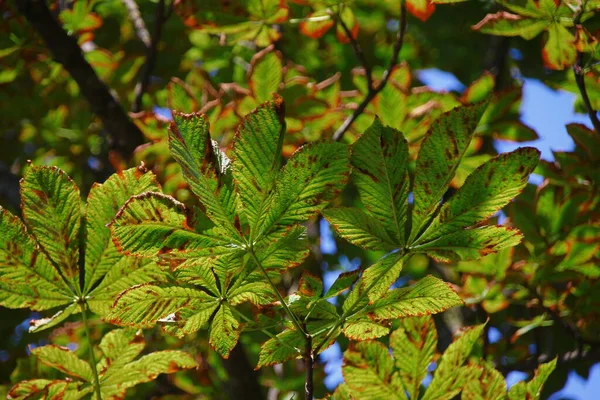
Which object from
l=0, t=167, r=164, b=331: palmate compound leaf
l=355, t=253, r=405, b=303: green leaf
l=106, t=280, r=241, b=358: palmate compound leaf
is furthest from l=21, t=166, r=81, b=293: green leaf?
l=355, t=253, r=405, b=303: green leaf

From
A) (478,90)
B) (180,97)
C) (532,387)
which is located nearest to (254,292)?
(532,387)

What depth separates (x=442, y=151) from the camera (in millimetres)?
683

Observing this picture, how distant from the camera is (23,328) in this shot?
6.97 ft

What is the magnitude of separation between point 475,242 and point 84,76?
1013 millimetres

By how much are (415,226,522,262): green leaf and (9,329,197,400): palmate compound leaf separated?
383 millimetres

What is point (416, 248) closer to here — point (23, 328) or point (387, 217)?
point (387, 217)

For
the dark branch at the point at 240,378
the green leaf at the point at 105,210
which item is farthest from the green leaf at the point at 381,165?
the dark branch at the point at 240,378

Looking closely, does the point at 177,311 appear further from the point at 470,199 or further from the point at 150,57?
the point at 150,57

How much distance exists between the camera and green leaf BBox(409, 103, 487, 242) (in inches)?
26.7

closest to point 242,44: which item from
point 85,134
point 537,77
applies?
point 85,134

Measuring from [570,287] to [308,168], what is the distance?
0.94 metres

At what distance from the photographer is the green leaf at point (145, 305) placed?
688mm

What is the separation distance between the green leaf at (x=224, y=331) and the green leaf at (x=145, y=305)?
46 mm

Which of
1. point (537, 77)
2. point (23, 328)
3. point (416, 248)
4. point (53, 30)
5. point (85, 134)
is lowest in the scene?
point (23, 328)
